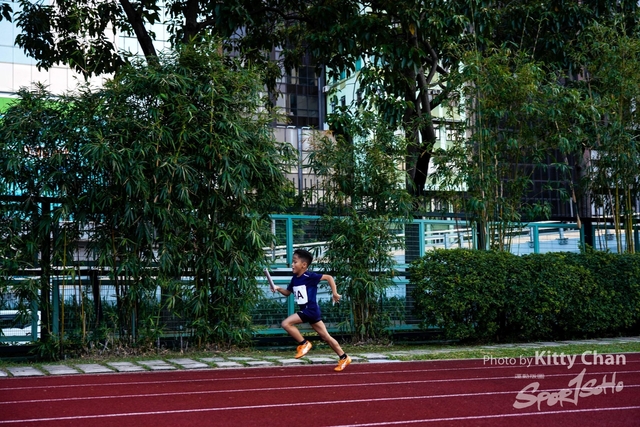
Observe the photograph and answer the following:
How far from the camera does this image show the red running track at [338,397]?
602 cm

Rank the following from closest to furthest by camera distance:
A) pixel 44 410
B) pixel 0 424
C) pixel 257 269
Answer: pixel 0 424, pixel 44 410, pixel 257 269

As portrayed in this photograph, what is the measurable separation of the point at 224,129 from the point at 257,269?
190 cm

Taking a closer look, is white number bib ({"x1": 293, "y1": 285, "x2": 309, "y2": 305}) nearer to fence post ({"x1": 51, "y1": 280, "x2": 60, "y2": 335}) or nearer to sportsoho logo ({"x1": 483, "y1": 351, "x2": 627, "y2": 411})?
sportsoho logo ({"x1": 483, "y1": 351, "x2": 627, "y2": 411})

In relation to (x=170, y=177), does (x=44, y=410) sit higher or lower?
lower

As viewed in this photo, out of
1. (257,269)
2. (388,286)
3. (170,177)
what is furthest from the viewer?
(388,286)

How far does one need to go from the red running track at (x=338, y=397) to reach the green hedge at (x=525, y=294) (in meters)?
2.33

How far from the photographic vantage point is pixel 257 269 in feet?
35.4

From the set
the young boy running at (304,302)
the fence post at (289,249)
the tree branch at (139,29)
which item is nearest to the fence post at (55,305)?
the young boy running at (304,302)

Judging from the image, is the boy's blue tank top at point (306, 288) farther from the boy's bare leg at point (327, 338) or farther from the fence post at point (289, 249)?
the fence post at point (289, 249)

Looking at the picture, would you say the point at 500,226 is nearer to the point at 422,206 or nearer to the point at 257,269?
the point at 422,206

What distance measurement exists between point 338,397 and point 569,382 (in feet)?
8.18

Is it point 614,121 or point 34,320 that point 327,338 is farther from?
point 614,121

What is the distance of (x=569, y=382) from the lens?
315 inches

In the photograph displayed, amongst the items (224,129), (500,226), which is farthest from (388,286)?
(224,129)
